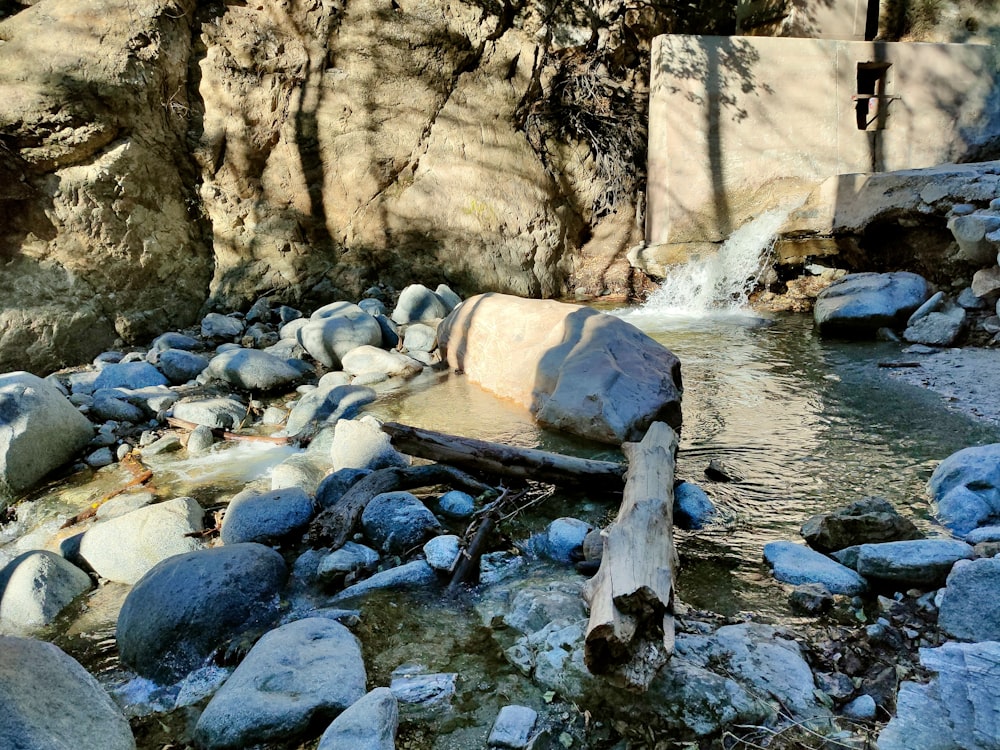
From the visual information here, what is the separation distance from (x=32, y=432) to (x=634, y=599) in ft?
12.9

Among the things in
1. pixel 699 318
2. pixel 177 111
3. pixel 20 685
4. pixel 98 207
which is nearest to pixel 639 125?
pixel 699 318

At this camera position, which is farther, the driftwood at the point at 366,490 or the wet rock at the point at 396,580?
the driftwood at the point at 366,490

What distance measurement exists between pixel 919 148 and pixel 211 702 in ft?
35.1

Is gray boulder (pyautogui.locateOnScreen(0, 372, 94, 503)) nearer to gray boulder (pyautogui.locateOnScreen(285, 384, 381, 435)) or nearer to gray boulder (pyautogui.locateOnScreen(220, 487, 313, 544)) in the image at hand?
gray boulder (pyautogui.locateOnScreen(285, 384, 381, 435))

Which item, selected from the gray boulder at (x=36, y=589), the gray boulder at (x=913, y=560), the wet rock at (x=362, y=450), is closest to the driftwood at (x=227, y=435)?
the wet rock at (x=362, y=450)

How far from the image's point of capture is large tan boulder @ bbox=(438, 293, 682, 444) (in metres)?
3.99

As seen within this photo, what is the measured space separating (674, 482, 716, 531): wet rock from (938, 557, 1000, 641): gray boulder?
1.02 m

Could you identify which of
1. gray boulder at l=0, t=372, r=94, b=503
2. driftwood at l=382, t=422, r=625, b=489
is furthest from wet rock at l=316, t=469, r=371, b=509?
gray boulder at l=0, t=372, r=94, b=503

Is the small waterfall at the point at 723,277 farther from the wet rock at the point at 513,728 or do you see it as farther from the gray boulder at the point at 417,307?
the wet rock at the point at 513,728

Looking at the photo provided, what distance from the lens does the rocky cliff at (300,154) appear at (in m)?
6.78

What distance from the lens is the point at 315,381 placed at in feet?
19.5

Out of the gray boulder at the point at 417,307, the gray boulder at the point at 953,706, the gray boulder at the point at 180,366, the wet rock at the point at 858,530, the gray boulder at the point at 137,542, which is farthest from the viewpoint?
the gray boulder at the point at 417,307

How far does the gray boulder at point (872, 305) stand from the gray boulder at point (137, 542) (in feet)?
18.9

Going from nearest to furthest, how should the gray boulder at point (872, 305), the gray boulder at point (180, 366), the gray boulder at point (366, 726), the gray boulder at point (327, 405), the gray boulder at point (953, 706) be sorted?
the gray boulder at point (953, 706) < the gray boulder at point (366, 726) < the gray boulder at point (327, 405) < the gray boulder at point (180, 366) < the gray boulder at point (872, 305)
